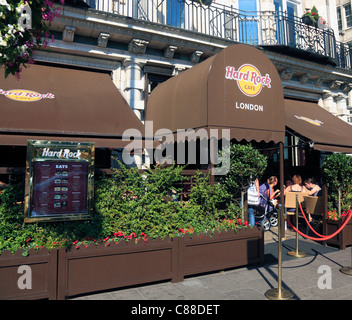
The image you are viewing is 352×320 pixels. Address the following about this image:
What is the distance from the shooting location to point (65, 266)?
4430mm

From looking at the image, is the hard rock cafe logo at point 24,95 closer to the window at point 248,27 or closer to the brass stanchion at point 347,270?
the brass stanchion at point 347,270

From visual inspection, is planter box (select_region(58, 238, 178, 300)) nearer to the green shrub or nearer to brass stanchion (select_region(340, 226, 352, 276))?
the green shrub

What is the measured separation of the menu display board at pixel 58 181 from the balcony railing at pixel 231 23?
20.3 ft

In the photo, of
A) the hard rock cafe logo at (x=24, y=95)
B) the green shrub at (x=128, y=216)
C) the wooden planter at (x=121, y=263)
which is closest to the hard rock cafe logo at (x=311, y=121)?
the green shrub at (x=128, y=216)

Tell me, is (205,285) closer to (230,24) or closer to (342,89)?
(230,24)

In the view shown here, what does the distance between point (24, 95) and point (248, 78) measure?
19.1 feet

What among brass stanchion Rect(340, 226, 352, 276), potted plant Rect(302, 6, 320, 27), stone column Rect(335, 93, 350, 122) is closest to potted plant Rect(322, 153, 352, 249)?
brass stanchion Rect(340, 226, 352, 276)

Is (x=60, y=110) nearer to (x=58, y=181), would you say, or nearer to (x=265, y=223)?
(x=58, y=181)

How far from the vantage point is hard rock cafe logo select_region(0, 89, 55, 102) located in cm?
707

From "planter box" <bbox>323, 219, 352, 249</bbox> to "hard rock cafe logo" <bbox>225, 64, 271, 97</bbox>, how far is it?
4.13 meters

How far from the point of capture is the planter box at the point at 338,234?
25.1 ft
